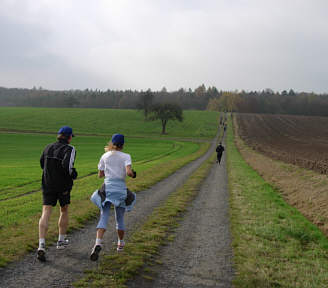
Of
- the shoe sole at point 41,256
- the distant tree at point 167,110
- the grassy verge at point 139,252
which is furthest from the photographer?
the distant tree at point 167,110

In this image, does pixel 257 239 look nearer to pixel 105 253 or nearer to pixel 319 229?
pixel 319 229

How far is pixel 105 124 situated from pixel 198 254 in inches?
3481

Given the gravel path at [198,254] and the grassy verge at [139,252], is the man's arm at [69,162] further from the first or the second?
the gravel path at [198,254]

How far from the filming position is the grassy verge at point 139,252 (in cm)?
493

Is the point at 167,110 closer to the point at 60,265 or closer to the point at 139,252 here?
the point at 139,252

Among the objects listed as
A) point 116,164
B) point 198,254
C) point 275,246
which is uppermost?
point 116,164

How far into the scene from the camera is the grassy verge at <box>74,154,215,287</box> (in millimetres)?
4934

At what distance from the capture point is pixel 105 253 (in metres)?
6.20

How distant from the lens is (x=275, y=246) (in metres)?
7.48

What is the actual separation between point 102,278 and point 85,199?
7.45 m

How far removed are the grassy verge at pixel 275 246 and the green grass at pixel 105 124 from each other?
217 ft

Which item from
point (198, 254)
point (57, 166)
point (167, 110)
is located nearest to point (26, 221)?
point (57, 166)

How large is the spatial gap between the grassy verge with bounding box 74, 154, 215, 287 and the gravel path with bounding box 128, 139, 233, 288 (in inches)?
9.9

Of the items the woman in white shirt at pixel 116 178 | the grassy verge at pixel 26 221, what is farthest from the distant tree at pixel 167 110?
the woman in white shirt at pixel 116 178
